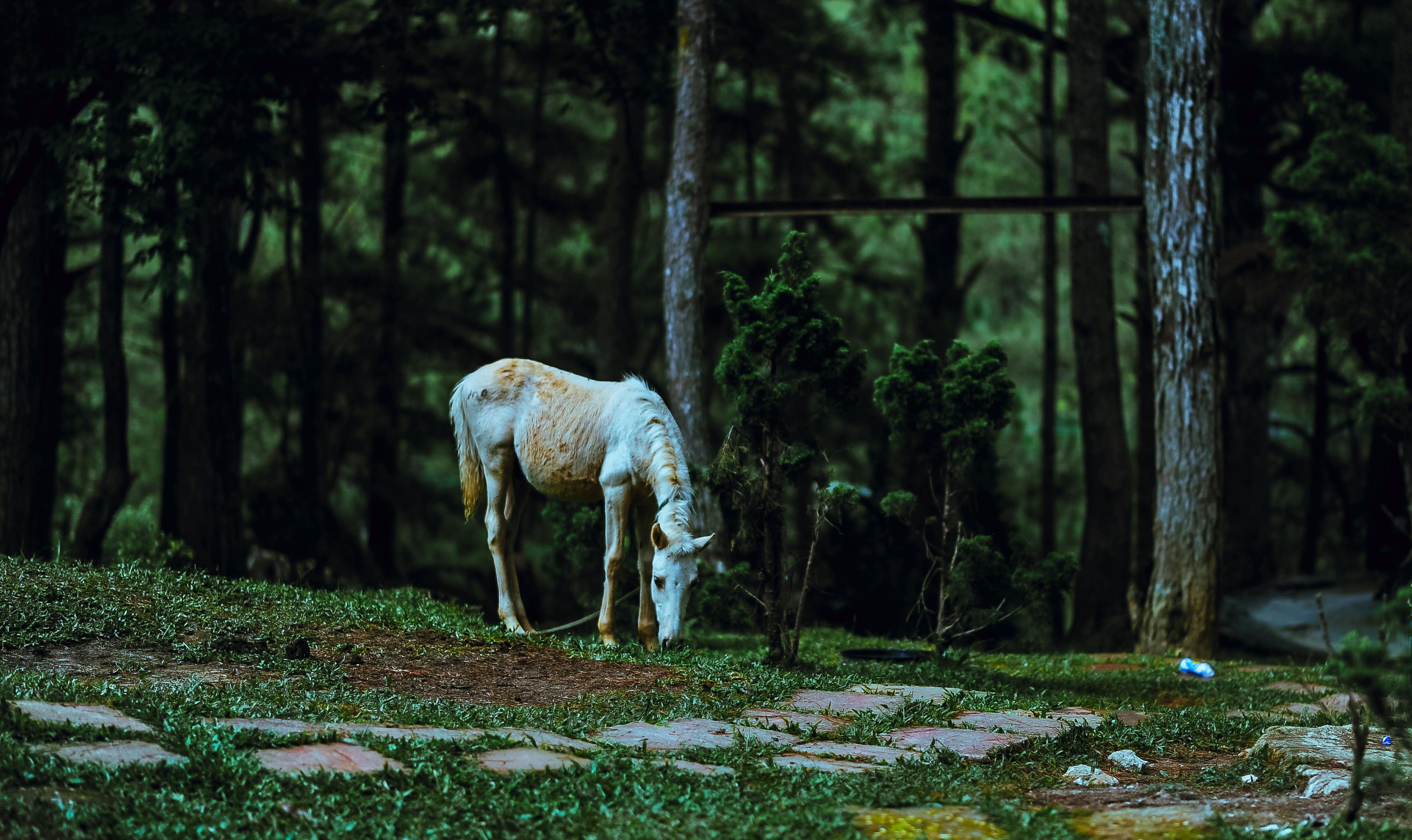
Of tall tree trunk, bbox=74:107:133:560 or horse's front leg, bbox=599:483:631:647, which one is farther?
tall tree trunk, bbox=74:107:133:560

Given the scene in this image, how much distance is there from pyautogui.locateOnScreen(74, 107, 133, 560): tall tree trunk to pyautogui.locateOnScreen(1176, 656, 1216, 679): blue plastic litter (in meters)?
10.6

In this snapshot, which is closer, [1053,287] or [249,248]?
[249,248]

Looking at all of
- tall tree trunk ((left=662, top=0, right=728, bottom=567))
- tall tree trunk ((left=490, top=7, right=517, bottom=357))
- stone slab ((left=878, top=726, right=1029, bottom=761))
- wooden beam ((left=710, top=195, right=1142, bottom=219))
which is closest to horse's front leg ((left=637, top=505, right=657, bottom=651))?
stone slab ((left=878, top=726, right=1029, bottom=761))

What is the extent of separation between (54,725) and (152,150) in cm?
869

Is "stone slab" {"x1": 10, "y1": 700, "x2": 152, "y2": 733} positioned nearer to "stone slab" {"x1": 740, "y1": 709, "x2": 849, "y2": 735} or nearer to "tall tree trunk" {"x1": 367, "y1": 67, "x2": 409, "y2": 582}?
"stone slab" {"x1": 740, "y1": 709, "x2": 849, "y2": 735}

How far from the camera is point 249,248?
20312 millimetres


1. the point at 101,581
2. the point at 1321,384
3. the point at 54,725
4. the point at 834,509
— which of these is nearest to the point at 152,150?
the point at 101,581

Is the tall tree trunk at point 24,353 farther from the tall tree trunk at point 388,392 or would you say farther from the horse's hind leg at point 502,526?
the tall tree trunk at point 388,392

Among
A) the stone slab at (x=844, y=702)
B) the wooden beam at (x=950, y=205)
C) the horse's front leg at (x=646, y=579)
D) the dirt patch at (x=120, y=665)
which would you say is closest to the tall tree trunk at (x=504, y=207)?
the wooden beam at (x=950, y=205)

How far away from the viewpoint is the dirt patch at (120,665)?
555cm

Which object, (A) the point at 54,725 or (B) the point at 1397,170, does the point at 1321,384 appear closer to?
(B) the point at 1397,170

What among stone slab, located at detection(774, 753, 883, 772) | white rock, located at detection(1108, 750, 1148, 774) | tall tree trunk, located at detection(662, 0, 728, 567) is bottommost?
white rock, located at detection(1108, 750, 1148, 774)

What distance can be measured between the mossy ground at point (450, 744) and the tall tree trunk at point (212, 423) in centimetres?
652

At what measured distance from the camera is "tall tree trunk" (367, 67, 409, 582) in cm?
2059
